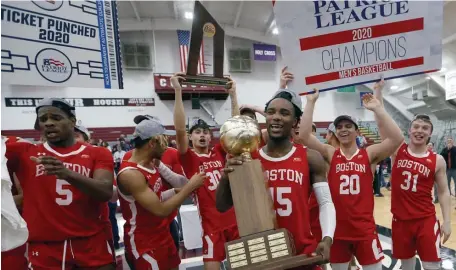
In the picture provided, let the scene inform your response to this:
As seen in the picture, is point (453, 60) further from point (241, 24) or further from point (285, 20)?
point (285, 20)

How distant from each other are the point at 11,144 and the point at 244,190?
156 cm

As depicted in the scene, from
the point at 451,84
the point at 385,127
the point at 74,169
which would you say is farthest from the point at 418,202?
the point at 451,84

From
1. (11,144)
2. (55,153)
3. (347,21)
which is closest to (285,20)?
(347,21)

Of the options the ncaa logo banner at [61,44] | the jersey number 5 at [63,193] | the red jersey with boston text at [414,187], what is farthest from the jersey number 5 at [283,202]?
the red jersey with boston text at [414,187]

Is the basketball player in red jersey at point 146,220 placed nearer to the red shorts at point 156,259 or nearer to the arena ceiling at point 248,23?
the red shorts at point 156,259

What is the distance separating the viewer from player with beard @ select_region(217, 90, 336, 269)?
1766mm

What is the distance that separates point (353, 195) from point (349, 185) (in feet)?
0.29

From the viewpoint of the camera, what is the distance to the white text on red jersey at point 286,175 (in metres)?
1.78

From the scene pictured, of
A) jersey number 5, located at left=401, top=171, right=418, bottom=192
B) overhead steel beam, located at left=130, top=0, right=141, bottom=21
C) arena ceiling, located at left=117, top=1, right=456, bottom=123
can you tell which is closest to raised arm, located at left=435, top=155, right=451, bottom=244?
jersey number 5, located at left=401, top=171, right=418, bottom=192

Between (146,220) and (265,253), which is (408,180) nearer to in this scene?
(265,253)

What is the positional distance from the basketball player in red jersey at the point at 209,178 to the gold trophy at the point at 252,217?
1069mm

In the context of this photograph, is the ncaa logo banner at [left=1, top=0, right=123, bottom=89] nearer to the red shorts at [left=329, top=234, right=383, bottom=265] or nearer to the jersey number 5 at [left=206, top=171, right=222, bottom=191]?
the jersey number 5 at [left=206, top=171, right=222, bottom=191]

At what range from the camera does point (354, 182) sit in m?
2.71

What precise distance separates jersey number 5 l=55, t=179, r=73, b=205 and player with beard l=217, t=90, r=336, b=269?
98cm
